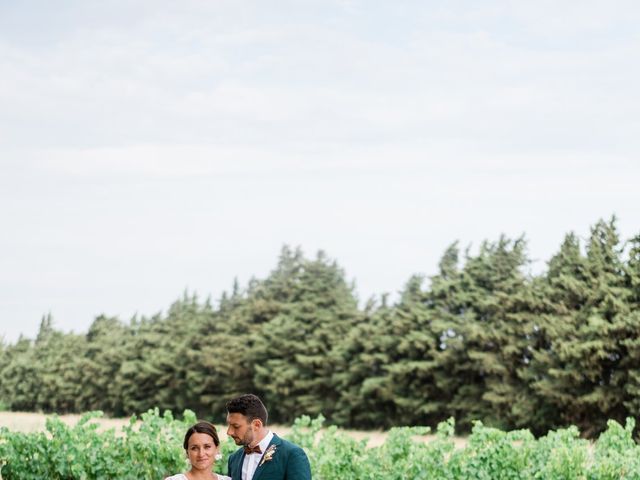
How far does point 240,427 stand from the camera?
4664 millimetres

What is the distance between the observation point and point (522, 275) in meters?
35.9

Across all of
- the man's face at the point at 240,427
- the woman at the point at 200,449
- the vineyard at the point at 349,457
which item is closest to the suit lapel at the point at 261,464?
the man's face at the point at 240,427

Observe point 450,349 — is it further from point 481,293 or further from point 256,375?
point 256,375

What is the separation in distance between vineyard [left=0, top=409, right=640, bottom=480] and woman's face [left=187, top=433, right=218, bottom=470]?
574 cm

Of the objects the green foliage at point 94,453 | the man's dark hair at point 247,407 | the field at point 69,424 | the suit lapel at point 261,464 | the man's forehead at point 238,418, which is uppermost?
the man's dark hair at point 247,407

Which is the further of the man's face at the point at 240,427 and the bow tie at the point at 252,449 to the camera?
the bow tie at the point at 252,449

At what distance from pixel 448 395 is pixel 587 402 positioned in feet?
26.1

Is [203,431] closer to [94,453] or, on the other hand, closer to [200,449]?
[200,449]

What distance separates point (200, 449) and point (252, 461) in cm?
35

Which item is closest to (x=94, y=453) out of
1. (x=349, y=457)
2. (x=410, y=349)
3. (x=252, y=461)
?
(x=349, y=457)

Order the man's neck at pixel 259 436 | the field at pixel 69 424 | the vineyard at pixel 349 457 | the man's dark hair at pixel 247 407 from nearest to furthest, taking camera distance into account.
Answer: the man's dark hair at pixel 247 407
the man's neck at pixel 259 436
the vineyard at pixel 349 457
the field at pixel 69 424

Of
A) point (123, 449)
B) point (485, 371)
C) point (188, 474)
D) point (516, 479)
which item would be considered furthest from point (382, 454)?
point (485, 371)

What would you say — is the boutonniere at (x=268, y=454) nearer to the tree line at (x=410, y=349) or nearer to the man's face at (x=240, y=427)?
the man's face at (x=240, y=427)

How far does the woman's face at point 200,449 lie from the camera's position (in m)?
4.66
